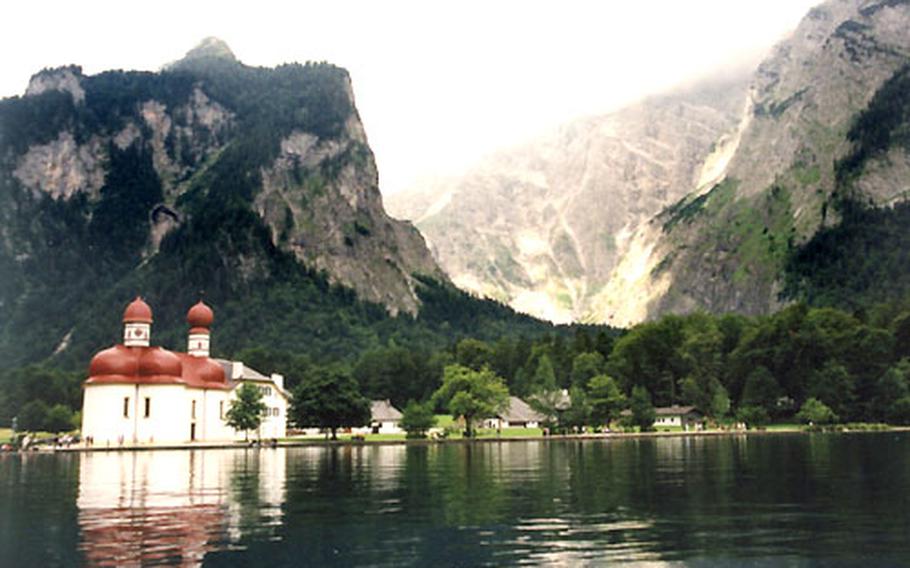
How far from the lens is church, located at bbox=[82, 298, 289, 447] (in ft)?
438

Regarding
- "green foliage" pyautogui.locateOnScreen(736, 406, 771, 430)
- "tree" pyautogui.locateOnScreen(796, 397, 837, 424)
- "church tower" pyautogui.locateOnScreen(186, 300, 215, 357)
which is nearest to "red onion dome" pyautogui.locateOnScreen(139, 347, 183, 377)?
"church tower" pyautogui.locateOnScreen(186, 300, 215, 357)

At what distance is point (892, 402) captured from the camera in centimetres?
15262

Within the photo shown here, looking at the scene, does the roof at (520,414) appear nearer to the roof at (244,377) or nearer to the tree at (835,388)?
the roof at (244,377)

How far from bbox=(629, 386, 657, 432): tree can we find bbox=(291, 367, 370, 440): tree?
145 ft

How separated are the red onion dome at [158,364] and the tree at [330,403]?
63.0 ft

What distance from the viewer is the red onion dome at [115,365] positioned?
135500 mm

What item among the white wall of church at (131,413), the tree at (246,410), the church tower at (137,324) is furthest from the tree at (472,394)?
the church tower at (137,324)

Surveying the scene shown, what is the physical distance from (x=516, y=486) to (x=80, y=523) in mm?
25265

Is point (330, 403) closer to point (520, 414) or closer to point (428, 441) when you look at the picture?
point (428, 441)

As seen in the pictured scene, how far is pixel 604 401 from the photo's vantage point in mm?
149500

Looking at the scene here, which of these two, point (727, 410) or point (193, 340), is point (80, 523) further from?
point (727, 410)

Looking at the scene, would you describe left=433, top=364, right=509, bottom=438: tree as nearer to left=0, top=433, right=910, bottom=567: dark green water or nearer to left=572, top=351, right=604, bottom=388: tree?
left=572, top=351, right=604, bottom=388: tree

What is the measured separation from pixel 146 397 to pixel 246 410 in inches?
571

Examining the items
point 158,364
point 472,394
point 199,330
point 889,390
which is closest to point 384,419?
point 472,394
